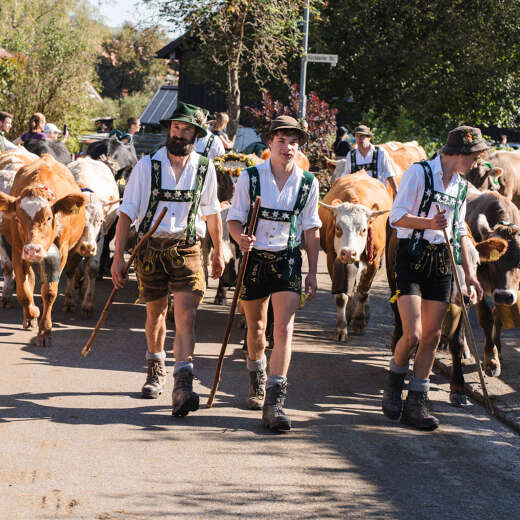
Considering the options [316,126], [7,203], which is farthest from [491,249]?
[316,126]

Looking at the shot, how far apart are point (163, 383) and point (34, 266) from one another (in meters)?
2.91

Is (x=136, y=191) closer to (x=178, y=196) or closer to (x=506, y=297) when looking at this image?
(x=178, y=196)

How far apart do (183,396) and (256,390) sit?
702 millimetres

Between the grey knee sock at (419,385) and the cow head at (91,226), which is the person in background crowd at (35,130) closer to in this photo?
the cow head at (91,226)

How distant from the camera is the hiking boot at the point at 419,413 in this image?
654 centimetres

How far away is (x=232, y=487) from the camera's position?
5113 mm

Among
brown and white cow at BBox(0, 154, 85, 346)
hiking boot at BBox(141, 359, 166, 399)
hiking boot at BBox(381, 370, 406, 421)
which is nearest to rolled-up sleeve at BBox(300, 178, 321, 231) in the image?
hiking boot at BBox(381, 370, 406, 421)

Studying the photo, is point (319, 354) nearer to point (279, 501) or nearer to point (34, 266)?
point (34, 266)

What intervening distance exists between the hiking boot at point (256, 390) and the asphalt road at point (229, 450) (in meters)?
0.10

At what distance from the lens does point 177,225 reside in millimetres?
6488

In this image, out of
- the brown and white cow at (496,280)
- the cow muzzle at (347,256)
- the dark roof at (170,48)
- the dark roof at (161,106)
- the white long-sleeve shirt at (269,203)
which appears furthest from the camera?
the dark roof at (161,106)

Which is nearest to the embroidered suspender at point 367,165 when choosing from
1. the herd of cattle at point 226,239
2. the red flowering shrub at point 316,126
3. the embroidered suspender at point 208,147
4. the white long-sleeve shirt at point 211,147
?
the herd of cattle at point 226,239

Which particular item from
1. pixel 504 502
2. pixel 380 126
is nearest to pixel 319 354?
pixel 504 502

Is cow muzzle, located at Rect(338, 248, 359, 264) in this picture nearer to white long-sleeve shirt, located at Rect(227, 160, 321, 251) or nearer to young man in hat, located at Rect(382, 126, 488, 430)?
young man in hat, located at Rect(382, 126, 488, 430)
